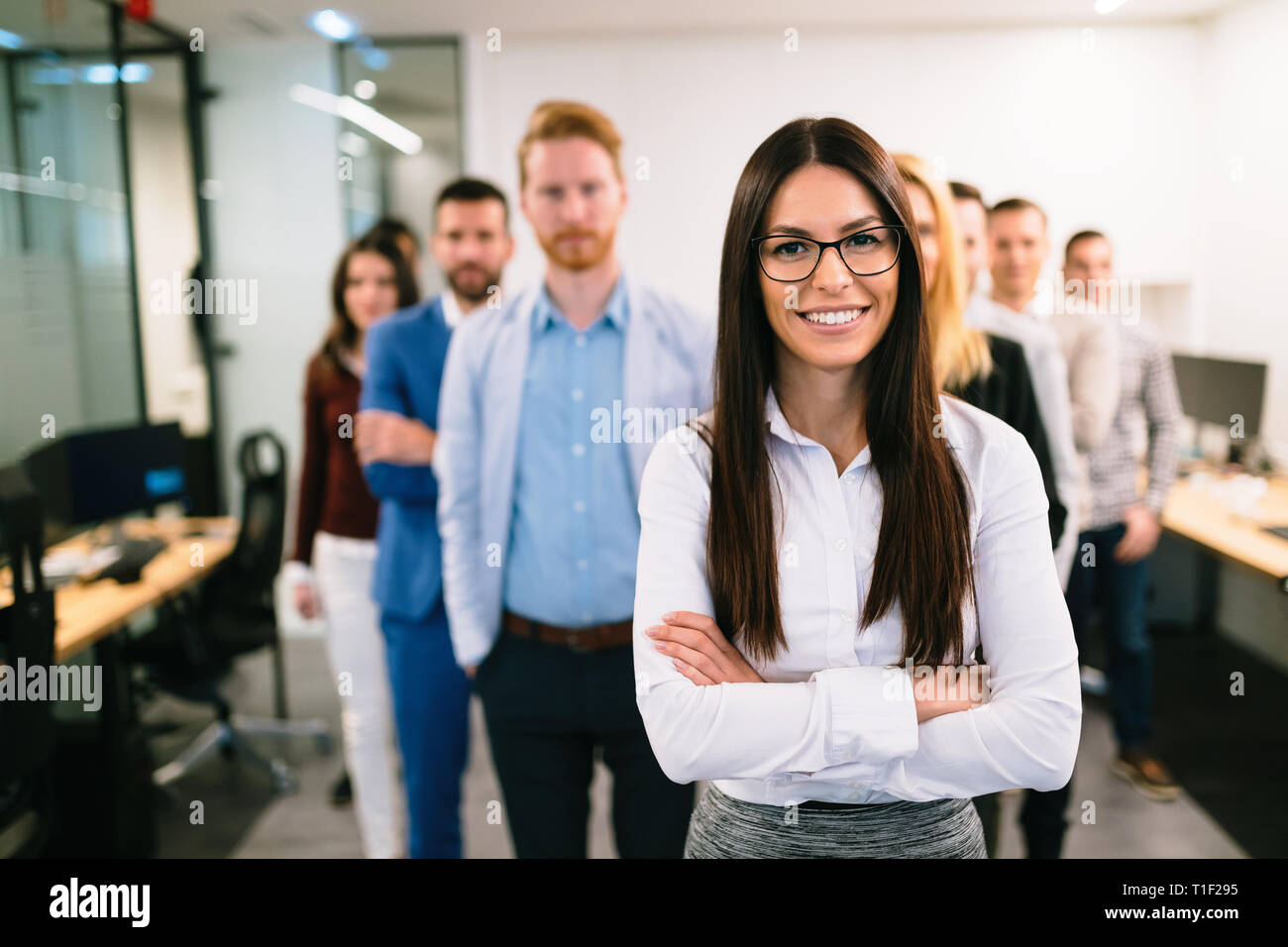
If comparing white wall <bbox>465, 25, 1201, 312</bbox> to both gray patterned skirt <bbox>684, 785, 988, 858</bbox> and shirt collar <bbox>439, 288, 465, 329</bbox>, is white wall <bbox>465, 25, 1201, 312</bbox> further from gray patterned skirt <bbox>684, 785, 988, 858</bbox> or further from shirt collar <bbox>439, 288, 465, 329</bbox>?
gray patterned skirt <bbox>684, 785, 988, 858</bbox>

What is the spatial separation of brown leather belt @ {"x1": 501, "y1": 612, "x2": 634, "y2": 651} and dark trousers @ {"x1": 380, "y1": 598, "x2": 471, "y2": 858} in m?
0.50

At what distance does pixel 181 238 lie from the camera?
4090 mm

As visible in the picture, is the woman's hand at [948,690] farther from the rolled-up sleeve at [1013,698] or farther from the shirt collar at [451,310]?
the shirt collar at [451,310]

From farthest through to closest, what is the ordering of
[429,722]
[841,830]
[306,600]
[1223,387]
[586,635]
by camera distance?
[306,600] < [1223,387] < [429,722] < [586,635] < [841,830]

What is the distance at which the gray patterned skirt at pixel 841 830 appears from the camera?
1294 millimetres

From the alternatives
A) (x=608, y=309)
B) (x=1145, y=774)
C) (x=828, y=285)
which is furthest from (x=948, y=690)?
(x=1145, y=774)

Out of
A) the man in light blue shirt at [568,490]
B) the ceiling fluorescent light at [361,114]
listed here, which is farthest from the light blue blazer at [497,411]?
the ceiling fluorescent light at [361,114]

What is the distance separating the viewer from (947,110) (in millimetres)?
1859

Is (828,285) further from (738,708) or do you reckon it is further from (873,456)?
(738,708)

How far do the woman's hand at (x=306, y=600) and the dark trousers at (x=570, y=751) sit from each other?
38.5 inches

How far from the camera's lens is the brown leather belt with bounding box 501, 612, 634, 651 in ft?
5.82

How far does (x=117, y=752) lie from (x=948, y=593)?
7.56 ft

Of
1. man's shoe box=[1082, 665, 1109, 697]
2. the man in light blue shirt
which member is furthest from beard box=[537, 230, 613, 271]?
man's shoe box=[1082, 665, 1109, 697]

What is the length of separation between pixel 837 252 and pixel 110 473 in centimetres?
292
